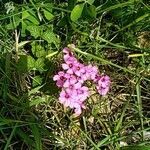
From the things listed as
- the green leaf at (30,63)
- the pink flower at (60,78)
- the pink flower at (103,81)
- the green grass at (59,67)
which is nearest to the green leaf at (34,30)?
the green grass at (59,67)

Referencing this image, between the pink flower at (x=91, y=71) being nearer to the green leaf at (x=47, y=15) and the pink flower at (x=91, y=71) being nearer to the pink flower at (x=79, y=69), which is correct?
the pink flower at (x=79, y=69)

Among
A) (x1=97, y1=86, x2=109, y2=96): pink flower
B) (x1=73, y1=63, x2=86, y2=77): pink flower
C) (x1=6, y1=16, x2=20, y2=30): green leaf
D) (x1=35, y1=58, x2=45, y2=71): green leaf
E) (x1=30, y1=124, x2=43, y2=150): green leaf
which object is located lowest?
→ (x1=30, y1=124, x2=43, y2=150): green leaf

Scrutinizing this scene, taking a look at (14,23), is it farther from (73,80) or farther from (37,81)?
(73,80)

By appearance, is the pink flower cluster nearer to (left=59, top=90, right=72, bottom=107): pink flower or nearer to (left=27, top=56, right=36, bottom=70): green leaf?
(left=59, top=90, right=72, bottom=107): pink flower

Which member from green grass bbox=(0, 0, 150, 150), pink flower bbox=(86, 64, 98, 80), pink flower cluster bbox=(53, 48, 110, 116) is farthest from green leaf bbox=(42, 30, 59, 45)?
pink flower bbox=(86, 64, 98, 80)

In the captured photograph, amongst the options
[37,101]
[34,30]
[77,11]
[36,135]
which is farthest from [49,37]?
[36,135]
